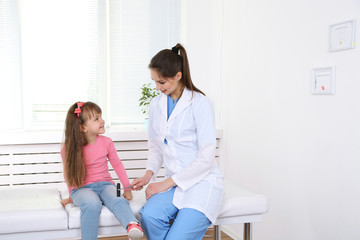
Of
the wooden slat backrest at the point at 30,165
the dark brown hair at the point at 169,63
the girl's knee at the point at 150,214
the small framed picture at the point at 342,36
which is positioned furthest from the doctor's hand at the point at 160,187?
the wooden slat backrest at the point at 30,165

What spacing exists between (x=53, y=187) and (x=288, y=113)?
4.53 ft

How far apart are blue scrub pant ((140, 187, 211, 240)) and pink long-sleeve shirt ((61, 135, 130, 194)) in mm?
291

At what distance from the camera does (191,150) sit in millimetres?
1861

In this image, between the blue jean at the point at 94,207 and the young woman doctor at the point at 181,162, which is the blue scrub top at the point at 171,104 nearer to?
the young woman doctor at the point at 181,162

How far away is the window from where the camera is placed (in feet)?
9.79

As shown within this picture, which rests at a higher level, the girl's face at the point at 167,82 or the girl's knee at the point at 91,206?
the girl's face at the point at 167,82

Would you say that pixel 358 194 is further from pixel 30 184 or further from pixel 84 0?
pixel 84 0

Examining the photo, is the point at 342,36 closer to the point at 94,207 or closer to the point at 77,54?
the point at 94,207

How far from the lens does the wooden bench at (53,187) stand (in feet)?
5.67

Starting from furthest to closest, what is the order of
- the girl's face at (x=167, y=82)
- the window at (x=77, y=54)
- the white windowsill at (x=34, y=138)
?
the window at (x=77, y=54) < the white windowsill at (x=34, y=138) < the girl's face at (x=167, y=82)

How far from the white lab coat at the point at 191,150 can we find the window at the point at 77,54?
1.31m

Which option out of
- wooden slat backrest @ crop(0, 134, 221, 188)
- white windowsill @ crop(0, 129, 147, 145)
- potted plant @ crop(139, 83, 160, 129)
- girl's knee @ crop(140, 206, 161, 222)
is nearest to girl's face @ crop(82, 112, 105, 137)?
girl's knee @ crop(140, 206, 161, 222)

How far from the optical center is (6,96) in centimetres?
297

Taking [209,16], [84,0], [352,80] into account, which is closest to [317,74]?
[352,80]
